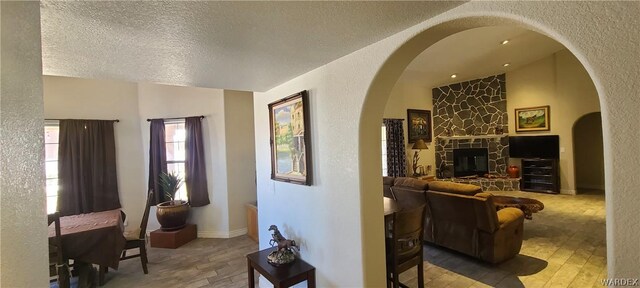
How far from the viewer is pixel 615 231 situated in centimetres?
85

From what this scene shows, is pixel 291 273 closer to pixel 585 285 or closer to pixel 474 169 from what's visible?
pixel 585 285

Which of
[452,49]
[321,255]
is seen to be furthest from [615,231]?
[452,49]

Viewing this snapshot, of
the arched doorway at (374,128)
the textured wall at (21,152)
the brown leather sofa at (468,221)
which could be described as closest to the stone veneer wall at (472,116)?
the brown leather sofa at (468,221)

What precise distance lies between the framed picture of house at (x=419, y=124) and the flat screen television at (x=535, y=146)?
7.08ft

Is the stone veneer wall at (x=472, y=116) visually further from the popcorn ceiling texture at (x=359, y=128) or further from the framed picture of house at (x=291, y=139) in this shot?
the popcorn ceiling texture at (x=359, y=128)

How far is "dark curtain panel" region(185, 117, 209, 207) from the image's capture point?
465 centimetres

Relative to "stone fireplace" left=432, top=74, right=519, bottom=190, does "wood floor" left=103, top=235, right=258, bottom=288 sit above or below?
below

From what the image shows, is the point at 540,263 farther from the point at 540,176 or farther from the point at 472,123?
the point at 472,123

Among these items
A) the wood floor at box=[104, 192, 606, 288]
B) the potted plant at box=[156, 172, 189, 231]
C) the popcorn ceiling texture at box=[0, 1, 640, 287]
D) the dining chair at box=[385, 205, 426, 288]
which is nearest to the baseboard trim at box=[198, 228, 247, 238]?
the wood floor at box=[104, 192, 606, 288]

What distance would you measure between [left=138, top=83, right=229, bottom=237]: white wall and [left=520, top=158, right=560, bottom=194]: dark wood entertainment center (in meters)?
7.53

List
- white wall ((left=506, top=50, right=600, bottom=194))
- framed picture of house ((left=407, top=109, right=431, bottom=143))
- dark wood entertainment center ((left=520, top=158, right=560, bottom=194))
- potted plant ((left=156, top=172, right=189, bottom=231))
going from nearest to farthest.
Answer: potted plant ((left=156, top=172, right=189, bottom=231)) → white wall ((left=506, top=50, right=600, bottom=194)) → dark wood entertainment center ((left=520, top=158, right=560, bottom=194)) → framed picture of house ((left=407, top=109, right=431, bottom=143))

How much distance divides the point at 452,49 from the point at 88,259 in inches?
249

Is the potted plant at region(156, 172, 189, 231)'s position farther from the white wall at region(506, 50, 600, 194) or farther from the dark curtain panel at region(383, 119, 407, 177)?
the white wall at region(506, 50, 600, 194)

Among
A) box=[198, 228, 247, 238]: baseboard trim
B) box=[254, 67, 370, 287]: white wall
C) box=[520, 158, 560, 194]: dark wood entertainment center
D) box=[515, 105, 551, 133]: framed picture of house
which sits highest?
box=[515, 105, 551, 133]: framed picture of house
